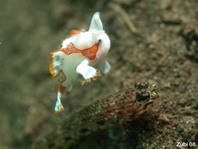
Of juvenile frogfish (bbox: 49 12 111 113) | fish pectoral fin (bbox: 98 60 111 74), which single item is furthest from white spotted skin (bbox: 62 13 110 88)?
fish pectoral fin (bbox: 98 60 111 74)

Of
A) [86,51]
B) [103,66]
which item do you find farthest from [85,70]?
[103,66]

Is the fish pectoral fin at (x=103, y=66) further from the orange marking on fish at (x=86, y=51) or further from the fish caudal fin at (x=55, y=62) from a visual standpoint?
the fish caudal fin at (x=55, y=62)

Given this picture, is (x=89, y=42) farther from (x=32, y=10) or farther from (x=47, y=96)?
(x=32, y=10)

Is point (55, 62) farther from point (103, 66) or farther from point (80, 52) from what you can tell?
point (103, 66)

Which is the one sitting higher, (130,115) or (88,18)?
(88,18)

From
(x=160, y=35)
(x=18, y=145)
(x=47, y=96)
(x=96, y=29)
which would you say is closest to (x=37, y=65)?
(x=47, y=96)

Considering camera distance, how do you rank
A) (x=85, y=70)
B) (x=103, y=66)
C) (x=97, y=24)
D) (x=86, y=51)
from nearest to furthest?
(x=85, y=70) → (x=86, y=51) → (x=97, y=24) → (x=103, y=66)

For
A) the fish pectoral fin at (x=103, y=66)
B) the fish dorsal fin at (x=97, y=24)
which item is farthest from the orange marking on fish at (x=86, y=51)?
the fish pectoral fin at (x=103, y=66)
